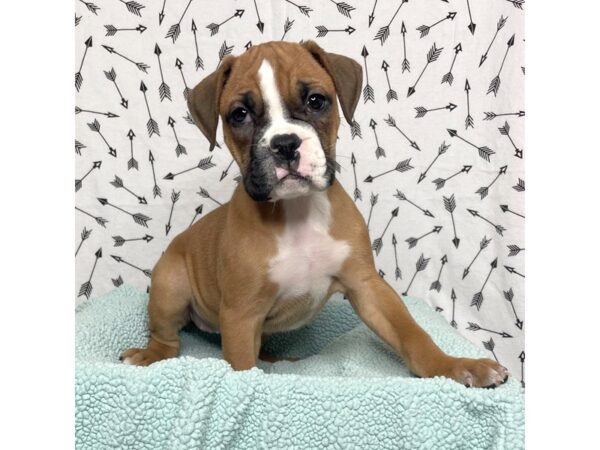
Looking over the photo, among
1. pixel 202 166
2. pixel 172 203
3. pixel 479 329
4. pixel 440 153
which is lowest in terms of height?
pixel 479 329

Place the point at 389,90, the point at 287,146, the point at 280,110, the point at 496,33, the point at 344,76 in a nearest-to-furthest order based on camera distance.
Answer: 1. the point at 287,146
2. the point at 280,110
3. the point at 344,76
4. the point at 496,33
5. the point at 389,90

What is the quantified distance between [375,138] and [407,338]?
1731 millimetres

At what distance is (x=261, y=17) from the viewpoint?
158 inches

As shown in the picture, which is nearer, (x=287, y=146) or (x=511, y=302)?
(x=287, y=146)

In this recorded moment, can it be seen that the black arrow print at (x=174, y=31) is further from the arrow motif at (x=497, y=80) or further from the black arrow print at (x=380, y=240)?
the arrow motif at (x=497, y=80)

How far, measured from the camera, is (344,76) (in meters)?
2.98

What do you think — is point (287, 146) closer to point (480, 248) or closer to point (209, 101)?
point (209, 101)

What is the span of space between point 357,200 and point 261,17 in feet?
4.45

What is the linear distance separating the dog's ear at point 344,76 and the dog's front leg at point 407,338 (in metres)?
0.82

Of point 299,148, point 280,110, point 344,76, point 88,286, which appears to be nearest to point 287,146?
point 299,148

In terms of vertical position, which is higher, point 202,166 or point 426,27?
point 426,27

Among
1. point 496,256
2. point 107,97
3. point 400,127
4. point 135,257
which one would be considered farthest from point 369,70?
point 135,257

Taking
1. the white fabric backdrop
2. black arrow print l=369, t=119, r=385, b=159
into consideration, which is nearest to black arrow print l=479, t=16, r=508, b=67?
the white fabric backdrop

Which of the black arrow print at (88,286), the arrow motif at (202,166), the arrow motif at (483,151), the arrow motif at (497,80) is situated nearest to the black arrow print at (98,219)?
the black arrow print at (88,286)
